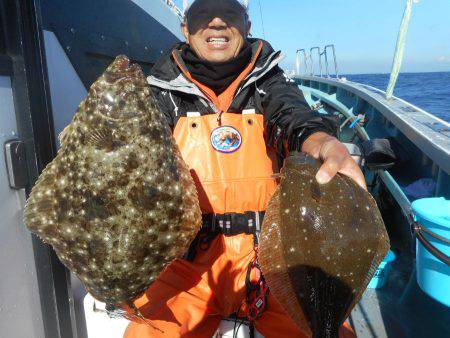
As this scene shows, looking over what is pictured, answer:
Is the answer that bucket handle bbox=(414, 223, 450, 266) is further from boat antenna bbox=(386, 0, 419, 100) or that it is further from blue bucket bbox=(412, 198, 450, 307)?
boat antenna bbox=(386, 0, 419, 100)

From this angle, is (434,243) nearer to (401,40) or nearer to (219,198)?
(219,198)

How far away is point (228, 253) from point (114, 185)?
1376 mm

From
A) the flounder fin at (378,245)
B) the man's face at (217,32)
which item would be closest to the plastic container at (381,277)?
the flounder fin at (378,245)

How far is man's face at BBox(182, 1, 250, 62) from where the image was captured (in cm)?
279

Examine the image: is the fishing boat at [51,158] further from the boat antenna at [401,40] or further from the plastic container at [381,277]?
the boat antenna at [401,40]

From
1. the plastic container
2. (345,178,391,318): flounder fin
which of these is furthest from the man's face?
the plastic container

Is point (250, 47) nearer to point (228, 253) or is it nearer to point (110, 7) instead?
point (228, 253)

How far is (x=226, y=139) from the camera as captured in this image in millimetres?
2662

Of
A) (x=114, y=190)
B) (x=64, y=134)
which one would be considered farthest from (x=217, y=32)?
(x=114, y=190)

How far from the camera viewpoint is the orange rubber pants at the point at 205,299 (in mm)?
2230

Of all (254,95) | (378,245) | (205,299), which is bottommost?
(205,299)

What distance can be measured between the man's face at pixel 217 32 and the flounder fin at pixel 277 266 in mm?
1607

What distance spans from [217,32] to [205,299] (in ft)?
7.14

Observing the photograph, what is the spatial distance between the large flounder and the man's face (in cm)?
158
